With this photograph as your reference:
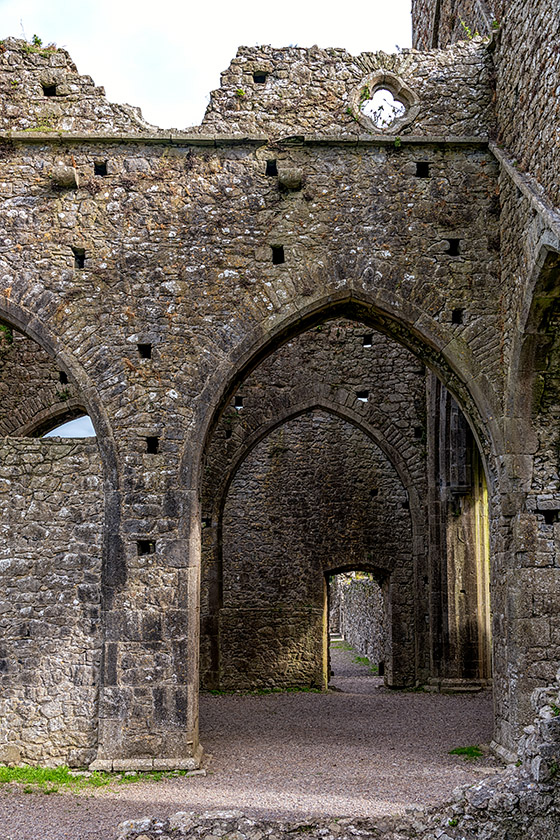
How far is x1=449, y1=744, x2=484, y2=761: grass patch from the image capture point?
6.66m

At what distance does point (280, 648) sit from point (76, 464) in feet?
20.4

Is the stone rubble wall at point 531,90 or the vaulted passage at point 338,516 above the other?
the stone rubble wall at point 531,90

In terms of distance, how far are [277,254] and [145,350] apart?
149 cm

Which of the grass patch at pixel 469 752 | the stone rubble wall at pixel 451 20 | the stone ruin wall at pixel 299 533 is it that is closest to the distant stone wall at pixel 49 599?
the grass patch at pixel 469 752

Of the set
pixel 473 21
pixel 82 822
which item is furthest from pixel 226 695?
pixel 473 21

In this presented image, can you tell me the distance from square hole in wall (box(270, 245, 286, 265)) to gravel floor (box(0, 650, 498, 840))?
434 centimetres

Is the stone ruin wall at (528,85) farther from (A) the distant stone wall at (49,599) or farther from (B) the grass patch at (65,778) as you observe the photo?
(B) the grass patch at (65,778)

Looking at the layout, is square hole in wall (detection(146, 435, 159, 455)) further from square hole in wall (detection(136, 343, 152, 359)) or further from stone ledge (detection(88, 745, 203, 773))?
stone ledge (detection(88, 745, 203, 773))

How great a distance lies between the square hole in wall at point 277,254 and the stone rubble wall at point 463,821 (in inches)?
175

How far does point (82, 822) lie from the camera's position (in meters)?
5.02

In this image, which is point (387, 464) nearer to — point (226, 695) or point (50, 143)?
point (226, 695)

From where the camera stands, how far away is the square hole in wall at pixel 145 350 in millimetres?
6988

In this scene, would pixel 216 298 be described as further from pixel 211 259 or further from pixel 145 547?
pixel 145 547

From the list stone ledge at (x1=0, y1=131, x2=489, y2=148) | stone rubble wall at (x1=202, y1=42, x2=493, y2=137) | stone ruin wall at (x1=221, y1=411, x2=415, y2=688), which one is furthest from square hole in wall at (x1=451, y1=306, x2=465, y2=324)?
stone ruin wall at (x1=221, y1=411, x2=415, y2=688)
